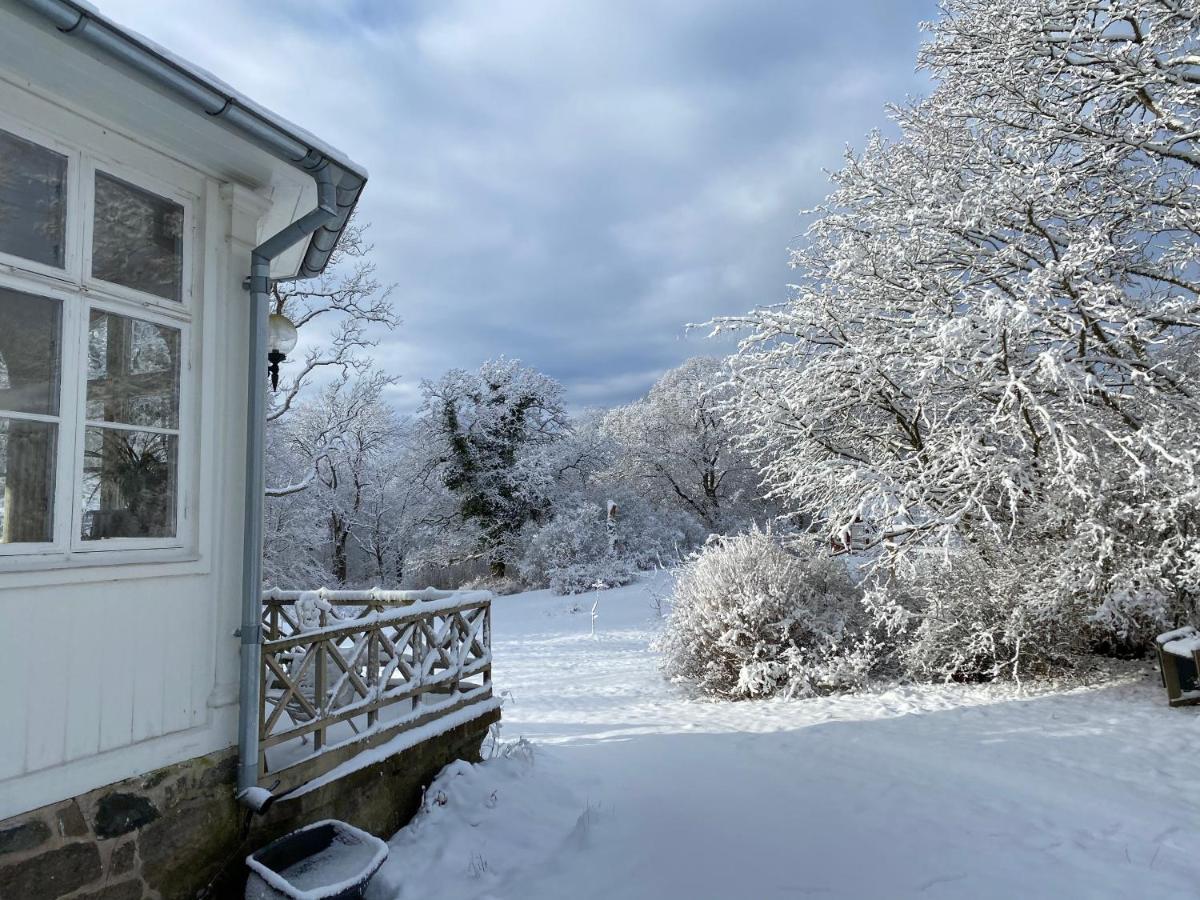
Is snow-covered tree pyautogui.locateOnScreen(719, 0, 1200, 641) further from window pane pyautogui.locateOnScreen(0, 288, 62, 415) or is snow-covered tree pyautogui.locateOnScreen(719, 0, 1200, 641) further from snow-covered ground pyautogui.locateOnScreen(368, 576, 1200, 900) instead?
window pane pyautogui.locateOnScreen(0, 288, 62, 415)

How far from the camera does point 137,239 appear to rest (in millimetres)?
2781

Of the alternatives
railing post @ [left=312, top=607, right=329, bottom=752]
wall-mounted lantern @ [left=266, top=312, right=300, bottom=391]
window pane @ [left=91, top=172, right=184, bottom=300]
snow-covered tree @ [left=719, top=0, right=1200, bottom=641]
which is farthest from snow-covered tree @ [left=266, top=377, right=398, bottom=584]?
window pane @ [left=91, top=172, right=184, bottom=300]

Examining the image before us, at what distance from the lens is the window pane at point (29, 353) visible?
2352 mm

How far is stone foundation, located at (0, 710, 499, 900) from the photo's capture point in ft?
7.48

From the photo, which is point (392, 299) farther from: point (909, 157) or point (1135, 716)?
point (1135, 716)

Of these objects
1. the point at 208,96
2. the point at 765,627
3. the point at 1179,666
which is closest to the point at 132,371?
the point at 208,96

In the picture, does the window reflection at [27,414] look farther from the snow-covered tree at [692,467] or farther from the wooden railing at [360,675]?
the snow-covered tree at [692,467]

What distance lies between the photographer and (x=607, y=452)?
79.7ft

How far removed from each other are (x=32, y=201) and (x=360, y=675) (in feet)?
8.73

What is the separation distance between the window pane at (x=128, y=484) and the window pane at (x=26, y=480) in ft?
0.38

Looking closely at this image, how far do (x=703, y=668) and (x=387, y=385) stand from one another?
574 inches

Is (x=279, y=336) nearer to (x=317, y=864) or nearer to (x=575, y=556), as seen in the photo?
(x=317, y=864)

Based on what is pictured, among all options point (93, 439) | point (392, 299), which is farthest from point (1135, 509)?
point (392, 299)

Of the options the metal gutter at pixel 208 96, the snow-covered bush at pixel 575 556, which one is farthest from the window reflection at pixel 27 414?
the snow-covered bush at pixel 575 556
